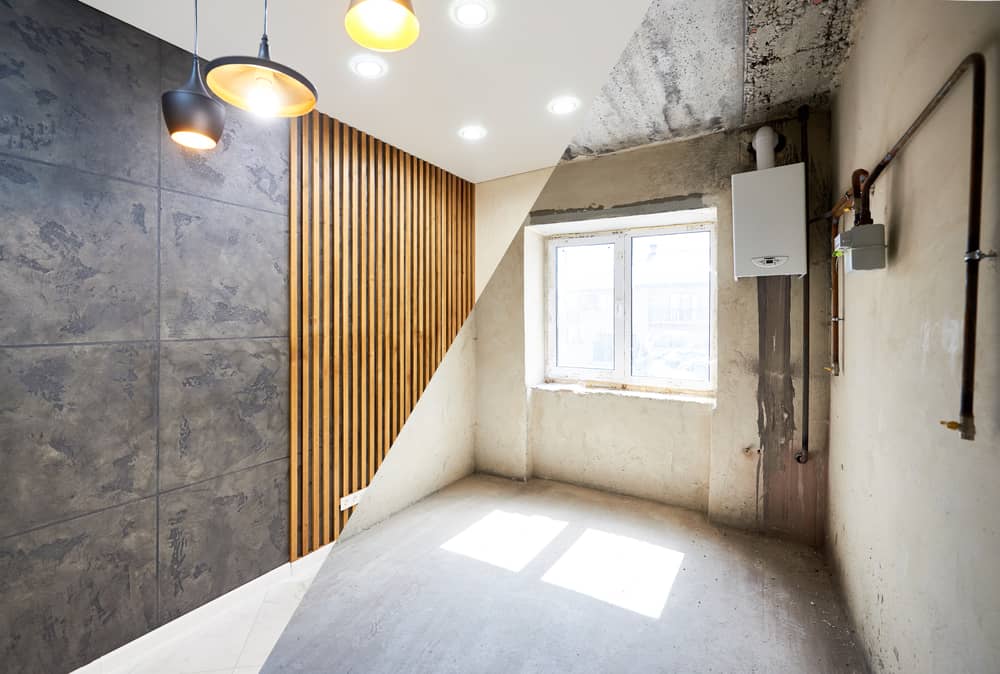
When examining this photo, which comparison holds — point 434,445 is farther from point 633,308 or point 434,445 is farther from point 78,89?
point 78,89

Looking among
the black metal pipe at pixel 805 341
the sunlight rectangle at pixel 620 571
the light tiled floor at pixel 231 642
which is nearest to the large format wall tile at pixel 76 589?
the light tiled floor at pixel 231 642

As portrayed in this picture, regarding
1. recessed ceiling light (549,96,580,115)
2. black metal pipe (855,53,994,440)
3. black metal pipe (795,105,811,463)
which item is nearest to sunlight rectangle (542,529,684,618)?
black metal pipe (795,105,811,463)

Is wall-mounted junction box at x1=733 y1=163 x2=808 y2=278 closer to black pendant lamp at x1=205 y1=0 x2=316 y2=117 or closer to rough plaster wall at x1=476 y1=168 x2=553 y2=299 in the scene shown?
rough plaster wall at x1=476 y1=168 x2=553 y2=299

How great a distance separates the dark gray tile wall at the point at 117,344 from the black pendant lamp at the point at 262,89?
0.86 metres

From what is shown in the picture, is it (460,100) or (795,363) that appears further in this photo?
(795,363)

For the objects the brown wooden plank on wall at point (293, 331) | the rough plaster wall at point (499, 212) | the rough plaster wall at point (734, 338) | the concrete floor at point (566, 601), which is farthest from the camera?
the rough plaster wall at point (499, 212)

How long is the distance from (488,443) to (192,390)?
2492 millimetres

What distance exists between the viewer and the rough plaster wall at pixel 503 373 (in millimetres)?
3900

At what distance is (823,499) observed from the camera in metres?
2.74

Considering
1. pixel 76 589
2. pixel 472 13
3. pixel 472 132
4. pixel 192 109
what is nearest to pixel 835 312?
pixel 472 13

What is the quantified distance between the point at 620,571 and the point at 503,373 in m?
1.89

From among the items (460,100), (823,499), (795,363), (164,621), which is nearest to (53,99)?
(460,100)

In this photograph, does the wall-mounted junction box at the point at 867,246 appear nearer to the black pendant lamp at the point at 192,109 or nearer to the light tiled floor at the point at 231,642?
the black pendant lamp at the point at 192,109

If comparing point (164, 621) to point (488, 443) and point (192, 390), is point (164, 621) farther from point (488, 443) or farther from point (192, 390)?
point (488, 443)
